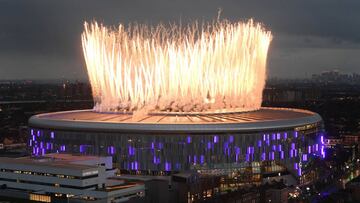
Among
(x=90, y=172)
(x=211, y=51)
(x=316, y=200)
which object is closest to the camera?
(x=90, y=172)

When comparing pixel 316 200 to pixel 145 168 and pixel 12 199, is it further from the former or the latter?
pixel 12 199

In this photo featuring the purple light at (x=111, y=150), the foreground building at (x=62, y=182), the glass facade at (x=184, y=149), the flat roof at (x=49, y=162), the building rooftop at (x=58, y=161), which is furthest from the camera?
the purple light at (x=111, y=150)

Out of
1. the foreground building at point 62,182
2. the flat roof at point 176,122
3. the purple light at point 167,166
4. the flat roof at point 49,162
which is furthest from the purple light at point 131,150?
the flat roof at point 49,162

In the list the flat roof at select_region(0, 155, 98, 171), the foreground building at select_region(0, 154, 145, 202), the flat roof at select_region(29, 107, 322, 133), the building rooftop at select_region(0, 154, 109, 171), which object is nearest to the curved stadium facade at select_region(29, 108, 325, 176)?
the flat roof at select_region(29, 107, 322, 133)

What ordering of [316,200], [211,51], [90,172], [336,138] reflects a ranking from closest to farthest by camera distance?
[90,172] < [316,200] < [211,51] < [336,138]

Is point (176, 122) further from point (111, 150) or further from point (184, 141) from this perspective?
point (111, 150)

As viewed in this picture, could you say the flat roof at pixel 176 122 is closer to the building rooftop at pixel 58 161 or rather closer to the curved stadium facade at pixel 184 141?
the curved stadium facade at pixel 184 141

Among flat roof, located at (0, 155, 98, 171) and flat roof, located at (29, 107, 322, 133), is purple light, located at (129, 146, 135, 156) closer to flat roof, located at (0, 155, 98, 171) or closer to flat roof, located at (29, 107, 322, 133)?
flat roof, located at (29, 107, 322, 133)

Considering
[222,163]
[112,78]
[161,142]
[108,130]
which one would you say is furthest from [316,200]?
[112,78]
